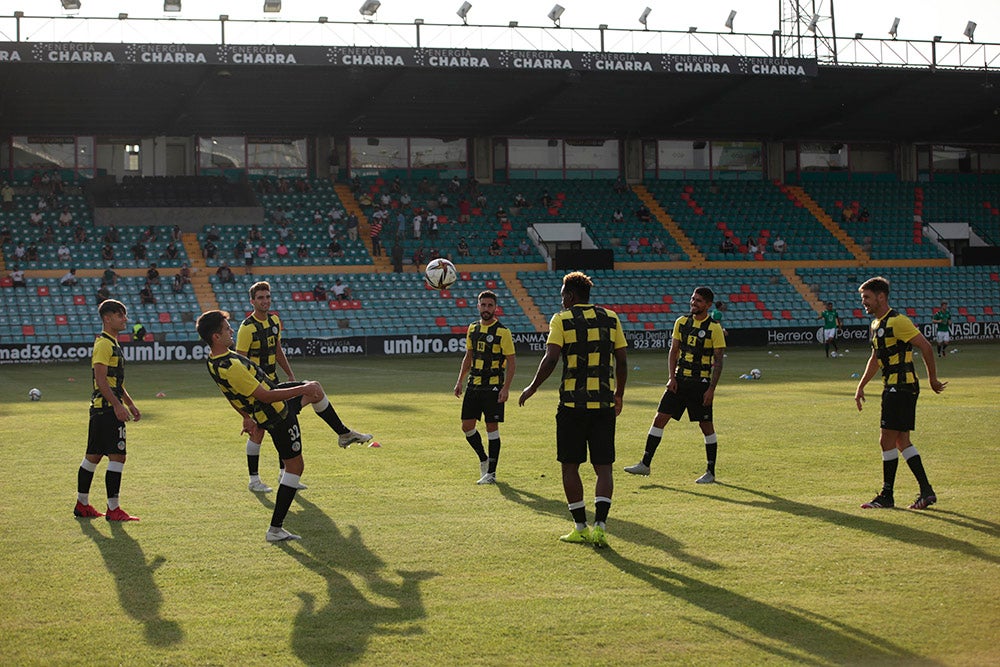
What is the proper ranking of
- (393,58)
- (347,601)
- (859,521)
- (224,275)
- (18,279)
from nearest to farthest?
(347,601) → (859,521) → (18,279) → (393,58) → (224,275)

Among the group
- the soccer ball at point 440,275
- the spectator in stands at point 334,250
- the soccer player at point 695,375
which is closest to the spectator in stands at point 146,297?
the spectator in stands at point 334,250

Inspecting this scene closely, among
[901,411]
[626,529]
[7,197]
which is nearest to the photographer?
[626,529]

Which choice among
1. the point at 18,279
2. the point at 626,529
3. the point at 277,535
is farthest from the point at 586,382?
the point at 18,279

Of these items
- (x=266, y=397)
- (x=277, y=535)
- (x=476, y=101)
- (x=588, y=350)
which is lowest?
(x=277, y=535)

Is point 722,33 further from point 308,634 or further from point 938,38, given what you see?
point 308,634

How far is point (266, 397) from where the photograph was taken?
28.4 feet

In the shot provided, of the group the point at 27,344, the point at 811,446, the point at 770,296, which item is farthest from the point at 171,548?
the point at 770,296

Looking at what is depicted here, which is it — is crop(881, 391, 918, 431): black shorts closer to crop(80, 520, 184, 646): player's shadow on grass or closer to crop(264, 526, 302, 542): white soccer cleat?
crop(264, 526, 302, 542): white soccer cleat

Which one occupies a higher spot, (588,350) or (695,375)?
(588,350)

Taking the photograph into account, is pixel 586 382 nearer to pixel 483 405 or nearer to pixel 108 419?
pixel 483 405

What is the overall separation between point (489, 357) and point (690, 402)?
7.24ft

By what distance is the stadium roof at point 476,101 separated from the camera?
40750 millimetres

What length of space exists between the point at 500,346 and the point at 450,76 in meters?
31.6

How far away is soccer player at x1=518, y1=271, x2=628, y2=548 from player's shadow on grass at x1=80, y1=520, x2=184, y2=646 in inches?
120
